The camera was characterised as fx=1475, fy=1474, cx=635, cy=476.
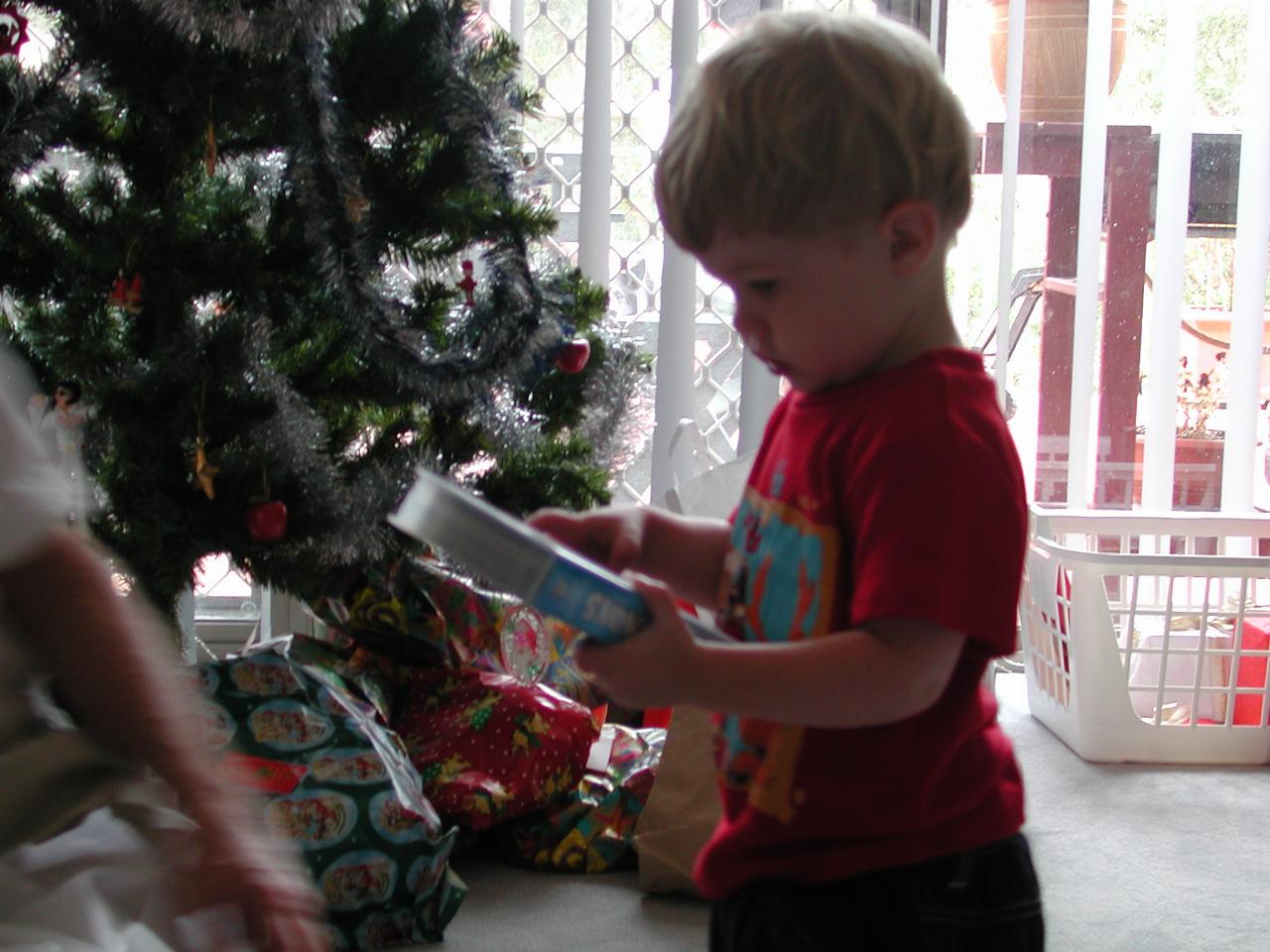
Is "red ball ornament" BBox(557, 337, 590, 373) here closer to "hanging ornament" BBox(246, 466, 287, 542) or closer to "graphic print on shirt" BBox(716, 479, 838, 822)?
"hanging ornament" BBox(246, 466, 287, 542)

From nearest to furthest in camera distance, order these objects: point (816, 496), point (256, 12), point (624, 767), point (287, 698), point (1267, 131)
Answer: point (816, 496) < point (256, 12) < point (287, 698) < point (624, 767) < point (1267, 131)

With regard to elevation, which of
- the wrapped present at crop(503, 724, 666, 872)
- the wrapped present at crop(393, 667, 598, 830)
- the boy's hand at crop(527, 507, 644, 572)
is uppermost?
the boy's hand at crop(527, 507, 644, 572)

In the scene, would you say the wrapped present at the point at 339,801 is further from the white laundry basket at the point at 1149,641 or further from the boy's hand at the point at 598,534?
the white laundry basket at the point at 1149,641

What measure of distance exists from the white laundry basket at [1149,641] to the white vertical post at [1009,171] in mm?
288

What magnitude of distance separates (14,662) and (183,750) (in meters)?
0.10

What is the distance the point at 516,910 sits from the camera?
1542 mm

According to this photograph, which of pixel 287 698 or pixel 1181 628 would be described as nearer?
pixel 287 698

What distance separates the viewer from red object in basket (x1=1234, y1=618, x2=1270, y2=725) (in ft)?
6.99

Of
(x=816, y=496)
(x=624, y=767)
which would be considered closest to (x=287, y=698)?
(x=624, y=767)

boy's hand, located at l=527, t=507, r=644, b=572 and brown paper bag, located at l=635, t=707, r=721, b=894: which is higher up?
boy's hand, located at l=527, t=507, r=644, b=572

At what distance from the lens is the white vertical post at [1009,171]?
7.09ft

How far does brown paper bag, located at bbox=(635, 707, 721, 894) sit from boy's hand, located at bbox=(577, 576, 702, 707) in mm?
903

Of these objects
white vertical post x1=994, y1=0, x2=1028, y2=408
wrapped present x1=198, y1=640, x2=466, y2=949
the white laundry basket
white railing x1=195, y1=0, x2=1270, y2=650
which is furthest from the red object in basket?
wrapped present x1=198, y1=640, x2=466, y2=949

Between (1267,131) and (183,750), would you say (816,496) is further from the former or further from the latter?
(1267,131)
